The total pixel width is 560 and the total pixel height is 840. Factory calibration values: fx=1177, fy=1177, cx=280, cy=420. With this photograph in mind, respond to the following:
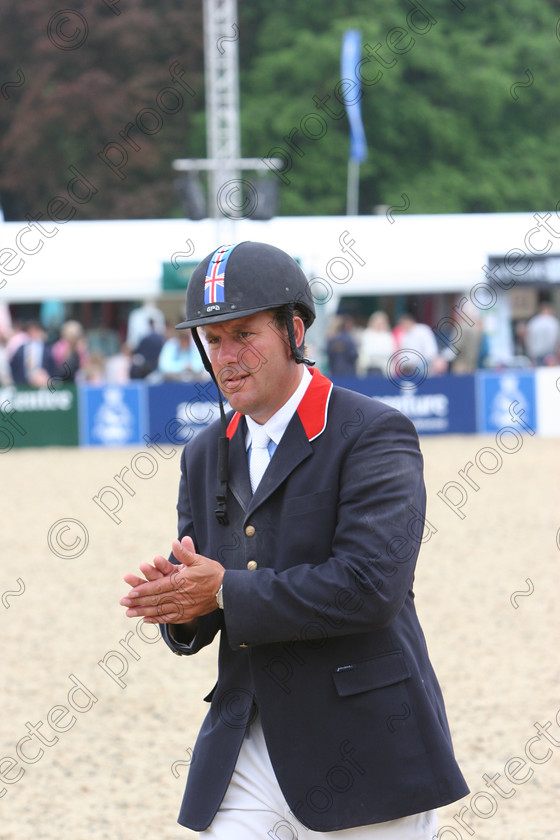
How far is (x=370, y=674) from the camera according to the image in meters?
2.43

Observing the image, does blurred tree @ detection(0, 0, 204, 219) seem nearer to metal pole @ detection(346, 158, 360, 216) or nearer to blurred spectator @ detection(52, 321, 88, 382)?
metal pole @ detection(346, 158, 360, 216)

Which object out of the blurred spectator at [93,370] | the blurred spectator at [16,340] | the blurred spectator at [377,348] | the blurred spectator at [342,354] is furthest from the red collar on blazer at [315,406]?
the blurred spectator at [16,340]

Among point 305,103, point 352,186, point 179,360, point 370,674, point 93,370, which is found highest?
point 305,103

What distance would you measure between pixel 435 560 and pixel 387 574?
7779 millimetres

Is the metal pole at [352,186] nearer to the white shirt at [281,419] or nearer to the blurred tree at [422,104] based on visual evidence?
the blurred tree at [422,104]

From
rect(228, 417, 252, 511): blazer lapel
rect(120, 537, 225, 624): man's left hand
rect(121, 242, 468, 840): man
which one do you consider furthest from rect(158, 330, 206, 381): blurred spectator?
rect(120, 537, 225, 624): man's left hand

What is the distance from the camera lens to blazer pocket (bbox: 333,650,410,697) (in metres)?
2.41

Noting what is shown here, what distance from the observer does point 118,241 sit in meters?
21.7

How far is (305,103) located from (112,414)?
23.5 meters

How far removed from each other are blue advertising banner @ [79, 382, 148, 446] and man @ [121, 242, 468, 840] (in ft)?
49.7

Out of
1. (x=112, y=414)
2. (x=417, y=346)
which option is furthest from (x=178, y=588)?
(x=417, y=346)

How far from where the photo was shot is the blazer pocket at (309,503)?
2.45 meters

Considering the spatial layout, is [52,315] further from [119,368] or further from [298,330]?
[298,330]

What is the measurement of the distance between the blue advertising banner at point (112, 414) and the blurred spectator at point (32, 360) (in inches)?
57.5
